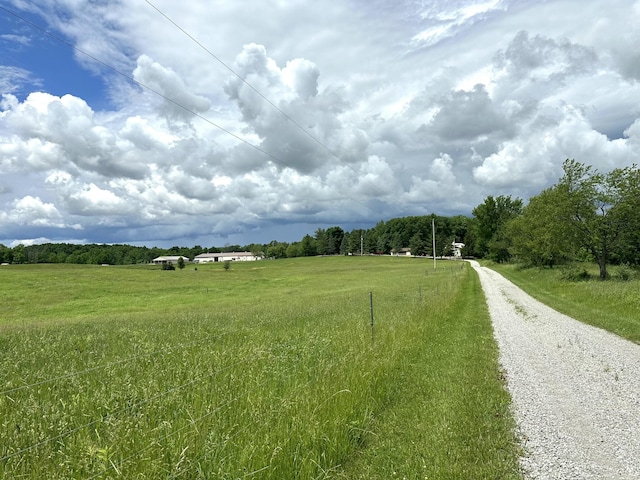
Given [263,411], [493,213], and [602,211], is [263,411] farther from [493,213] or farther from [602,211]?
[493,213]

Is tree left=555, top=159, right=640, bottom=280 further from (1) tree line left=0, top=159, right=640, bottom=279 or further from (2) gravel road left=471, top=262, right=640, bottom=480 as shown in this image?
(2) gravel road left=471, top=262, right=640, bottom=480

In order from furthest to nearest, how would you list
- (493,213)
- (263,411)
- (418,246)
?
1. (418,246)
2. (493,213)
3. (263,411)

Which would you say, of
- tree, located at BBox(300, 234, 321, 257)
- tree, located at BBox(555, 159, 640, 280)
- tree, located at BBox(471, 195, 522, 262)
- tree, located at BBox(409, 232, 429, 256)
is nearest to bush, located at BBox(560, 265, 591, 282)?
tree, located at BBox(555, 159, 640, 280)

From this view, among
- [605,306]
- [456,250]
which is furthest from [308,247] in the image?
→ [605,306]

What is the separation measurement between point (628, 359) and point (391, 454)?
8.73m

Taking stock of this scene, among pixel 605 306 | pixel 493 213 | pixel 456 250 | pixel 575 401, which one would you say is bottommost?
pixel 605 306

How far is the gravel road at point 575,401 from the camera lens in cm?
504

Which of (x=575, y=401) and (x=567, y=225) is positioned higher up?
(x=567, y=225)

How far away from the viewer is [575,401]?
7277mm

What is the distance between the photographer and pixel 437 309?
17391mm

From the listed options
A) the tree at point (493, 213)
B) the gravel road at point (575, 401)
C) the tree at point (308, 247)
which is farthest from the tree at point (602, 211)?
the tree at point (308, 247)

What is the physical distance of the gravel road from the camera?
5.04m

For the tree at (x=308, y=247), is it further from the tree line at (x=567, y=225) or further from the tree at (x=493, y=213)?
the tree at (x=493, y=213)

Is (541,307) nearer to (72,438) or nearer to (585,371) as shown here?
(585,371)
